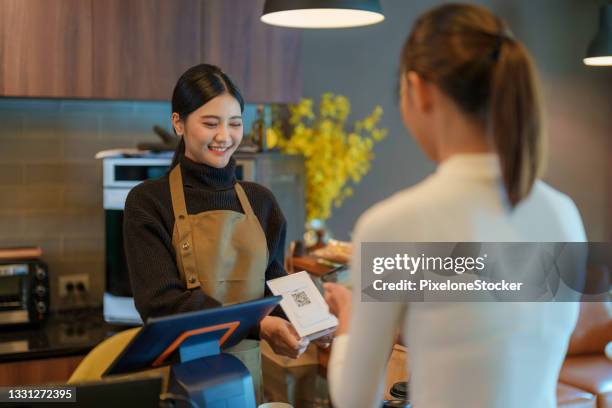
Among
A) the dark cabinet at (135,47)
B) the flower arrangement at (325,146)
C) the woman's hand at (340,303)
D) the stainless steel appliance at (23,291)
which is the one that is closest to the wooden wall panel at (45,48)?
the dark cabinet at (135,47)

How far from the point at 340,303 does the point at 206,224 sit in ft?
2.59

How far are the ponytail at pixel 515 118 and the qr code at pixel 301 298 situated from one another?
75 cm

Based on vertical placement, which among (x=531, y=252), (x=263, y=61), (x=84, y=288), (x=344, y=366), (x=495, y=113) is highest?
(x=263, y=61)

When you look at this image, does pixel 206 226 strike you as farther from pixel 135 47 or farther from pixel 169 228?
pixel 135 47

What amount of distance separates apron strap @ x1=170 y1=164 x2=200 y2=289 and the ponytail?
1.02 metres

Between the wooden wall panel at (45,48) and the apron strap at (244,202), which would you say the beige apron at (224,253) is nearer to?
the apron strap at (244,202)

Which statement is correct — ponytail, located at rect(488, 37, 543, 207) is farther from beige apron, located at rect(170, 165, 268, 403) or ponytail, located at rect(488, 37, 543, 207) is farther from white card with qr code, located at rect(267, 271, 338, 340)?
beige apron, located at rect(170, 165, 268, 403)

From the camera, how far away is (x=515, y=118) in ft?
3.20

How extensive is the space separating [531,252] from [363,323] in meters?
0.25

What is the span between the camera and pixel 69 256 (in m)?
3.54

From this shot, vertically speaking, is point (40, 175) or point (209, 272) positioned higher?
point (40, 175)

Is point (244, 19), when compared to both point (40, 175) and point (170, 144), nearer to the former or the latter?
point (170, 144)

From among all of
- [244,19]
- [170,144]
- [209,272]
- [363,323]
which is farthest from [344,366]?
[244,19]

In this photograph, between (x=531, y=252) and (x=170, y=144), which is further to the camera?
(x=170, y=144)
